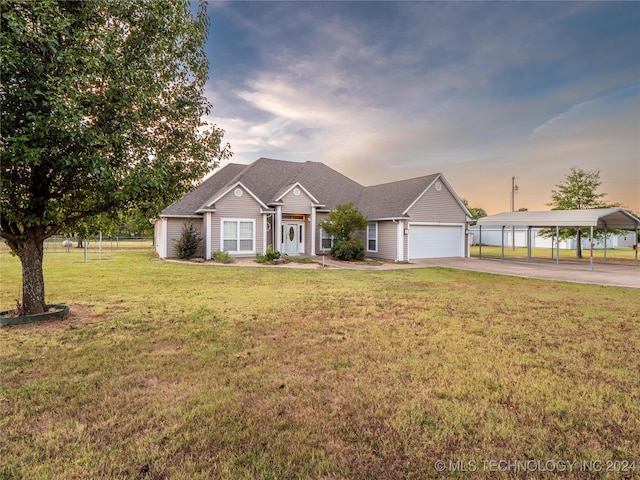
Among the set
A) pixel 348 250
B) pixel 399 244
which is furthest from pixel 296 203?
pixel 399 244

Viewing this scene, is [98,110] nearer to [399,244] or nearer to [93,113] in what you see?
[93,113]

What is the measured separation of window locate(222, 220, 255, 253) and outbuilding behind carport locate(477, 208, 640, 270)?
50.8 ft

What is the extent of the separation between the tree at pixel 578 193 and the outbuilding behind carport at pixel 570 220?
402 centimetres

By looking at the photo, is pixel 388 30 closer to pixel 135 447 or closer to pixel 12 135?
pixel 12 135

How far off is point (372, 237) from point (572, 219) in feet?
37.1

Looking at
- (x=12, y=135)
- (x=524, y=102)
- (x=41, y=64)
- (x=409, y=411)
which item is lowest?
(x=409, y=411)

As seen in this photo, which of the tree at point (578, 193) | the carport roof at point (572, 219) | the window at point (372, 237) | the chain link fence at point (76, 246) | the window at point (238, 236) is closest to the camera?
the carport roof at point (572, 219)

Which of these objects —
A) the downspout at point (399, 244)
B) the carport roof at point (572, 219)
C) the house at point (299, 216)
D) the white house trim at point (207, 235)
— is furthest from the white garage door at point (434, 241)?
the white house trim at point (207, 235)

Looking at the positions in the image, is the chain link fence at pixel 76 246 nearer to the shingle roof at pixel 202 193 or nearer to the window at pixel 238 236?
the shingle roof at pixel 202 193

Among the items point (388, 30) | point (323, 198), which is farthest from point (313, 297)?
point (323, 198)

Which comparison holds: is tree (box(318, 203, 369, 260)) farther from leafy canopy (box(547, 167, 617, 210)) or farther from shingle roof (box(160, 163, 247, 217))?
leafy canopy (box(547, 167, 617, 210))

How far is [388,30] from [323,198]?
12.2 meters

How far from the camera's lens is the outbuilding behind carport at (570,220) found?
56.9 feet

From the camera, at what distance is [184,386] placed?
3.79 meters
